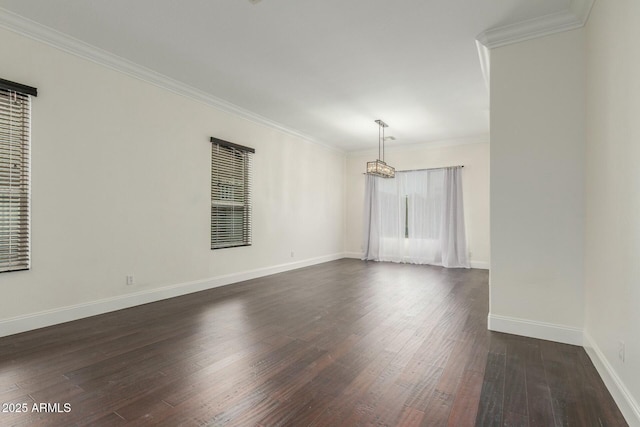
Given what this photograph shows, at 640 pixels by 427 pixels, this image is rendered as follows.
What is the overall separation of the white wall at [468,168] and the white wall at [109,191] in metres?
3.78

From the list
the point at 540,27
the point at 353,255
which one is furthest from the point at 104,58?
the point at 353,255

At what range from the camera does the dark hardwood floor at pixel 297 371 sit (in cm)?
173

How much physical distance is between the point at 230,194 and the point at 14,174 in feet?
8.79

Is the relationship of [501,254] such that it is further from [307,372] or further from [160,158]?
[160,158]

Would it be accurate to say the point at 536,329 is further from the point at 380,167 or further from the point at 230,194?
the point at 230,194

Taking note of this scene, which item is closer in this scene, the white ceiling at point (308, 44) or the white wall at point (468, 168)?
the white ceiling at point (308, 44)

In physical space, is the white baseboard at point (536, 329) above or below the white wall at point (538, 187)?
below

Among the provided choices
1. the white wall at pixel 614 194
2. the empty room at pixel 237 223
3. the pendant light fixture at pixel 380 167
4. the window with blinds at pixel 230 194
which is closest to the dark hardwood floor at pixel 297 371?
the empty room at pixel 237 223

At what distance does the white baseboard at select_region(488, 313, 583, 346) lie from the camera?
271cm

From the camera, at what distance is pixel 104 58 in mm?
3508

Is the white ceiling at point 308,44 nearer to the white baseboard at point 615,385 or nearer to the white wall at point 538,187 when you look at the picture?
the white wall at point 538,187

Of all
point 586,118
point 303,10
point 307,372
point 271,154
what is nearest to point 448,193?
point 271,154

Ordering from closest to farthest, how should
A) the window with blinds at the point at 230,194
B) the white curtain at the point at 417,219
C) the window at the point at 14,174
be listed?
the window at the point at 14,174 < the window with blinds at the point at 230,194 < the white curtain at the point at 417,219

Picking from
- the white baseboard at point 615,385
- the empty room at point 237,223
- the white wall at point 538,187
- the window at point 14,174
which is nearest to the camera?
the white baseboard at point 615,385
